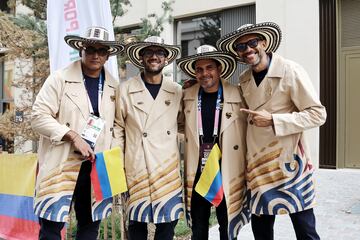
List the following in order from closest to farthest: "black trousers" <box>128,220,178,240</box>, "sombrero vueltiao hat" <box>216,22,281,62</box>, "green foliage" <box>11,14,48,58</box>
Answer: "sombrero vueltiao hat" <box>216,22,281,62</box> → "black trousers" <box>128,220,178,240</box> → "green foliage" <box>11,14,48,58</box>

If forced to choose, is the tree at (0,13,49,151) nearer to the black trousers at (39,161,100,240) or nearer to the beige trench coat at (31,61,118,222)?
the beige trench coat at (31,61,118,222)

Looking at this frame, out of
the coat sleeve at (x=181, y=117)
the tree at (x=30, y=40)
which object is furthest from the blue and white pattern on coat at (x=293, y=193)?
the tree at (x=30, y=40)

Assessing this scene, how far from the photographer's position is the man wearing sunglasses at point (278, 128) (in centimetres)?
294

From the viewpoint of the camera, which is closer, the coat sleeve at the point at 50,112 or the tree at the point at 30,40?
the coat sleeve at the point at 50,112

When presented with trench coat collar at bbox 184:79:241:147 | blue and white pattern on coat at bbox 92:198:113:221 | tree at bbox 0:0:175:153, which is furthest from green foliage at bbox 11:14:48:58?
blue and white pattern on coat at bbox 92:198:113:221

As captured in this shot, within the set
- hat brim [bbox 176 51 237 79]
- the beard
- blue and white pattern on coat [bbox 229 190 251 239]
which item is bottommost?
blue and white pattern on coat [bbox 229 190 251 239]

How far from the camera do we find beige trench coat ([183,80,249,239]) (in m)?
3.22

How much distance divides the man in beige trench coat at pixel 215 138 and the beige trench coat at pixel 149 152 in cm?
13

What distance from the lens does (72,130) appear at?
303 centimetres

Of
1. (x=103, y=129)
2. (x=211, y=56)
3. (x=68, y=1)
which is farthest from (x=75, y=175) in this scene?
(x=68, y=1)

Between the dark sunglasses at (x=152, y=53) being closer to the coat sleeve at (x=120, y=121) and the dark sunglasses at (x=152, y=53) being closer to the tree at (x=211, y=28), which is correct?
the coat sleeve at (x=120, y=121)

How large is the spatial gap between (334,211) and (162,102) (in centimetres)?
400

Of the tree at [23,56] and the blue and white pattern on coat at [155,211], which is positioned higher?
the tree at [23,56]

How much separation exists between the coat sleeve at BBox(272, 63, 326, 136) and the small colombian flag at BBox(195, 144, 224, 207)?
0.55 metres
